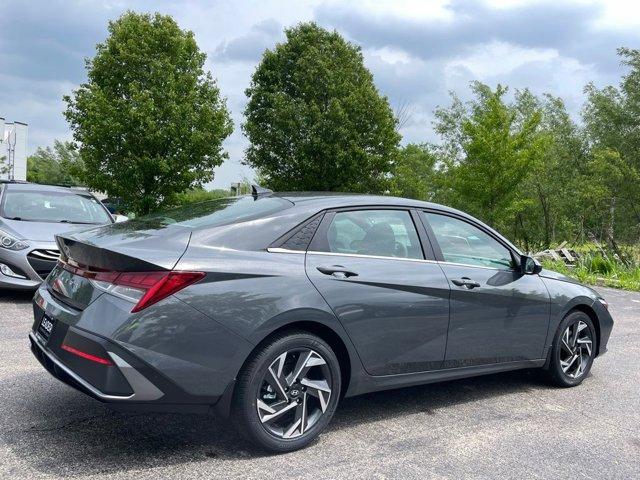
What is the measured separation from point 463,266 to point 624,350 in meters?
3.71

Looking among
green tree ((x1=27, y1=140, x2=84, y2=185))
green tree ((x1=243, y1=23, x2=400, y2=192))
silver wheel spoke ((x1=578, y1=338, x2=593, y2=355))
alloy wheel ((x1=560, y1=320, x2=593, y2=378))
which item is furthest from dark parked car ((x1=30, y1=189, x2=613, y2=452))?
green tree ((x1=27, y1=140, x2=84, y2=185))

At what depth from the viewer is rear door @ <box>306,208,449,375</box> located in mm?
3701

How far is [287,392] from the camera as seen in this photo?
3.48 meters

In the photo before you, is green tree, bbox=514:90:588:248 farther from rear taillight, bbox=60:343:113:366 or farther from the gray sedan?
rear taillight, bbox=60:343:113:366

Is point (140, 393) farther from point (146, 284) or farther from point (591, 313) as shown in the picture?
point (591, 313)

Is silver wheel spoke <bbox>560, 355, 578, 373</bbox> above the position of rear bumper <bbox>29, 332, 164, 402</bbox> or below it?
below

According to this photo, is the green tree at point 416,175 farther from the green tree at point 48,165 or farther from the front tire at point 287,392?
the green tree at point 48,165

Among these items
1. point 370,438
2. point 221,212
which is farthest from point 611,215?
point 221,212

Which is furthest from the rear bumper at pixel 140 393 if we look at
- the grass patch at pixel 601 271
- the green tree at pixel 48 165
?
the green tree at pixel 48 165

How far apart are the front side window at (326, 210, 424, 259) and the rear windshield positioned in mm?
370

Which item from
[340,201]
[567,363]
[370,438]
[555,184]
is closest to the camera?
[370,438]

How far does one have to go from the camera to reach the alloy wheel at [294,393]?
3.43m

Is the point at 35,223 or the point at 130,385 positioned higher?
the point at 35,223

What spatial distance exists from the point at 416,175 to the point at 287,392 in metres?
47.6
